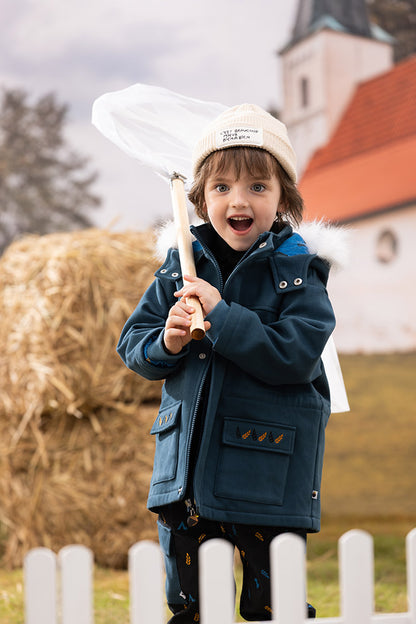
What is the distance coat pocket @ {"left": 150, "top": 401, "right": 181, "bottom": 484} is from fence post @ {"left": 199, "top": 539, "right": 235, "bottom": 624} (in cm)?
33

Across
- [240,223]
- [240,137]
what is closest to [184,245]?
[240,223]

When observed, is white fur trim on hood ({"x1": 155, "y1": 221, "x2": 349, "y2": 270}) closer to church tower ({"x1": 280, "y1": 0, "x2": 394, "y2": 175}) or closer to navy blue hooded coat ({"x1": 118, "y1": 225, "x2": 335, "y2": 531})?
navy blue hooded coat ({"x1": 118, "y1": 225, "x2": 335, "y2": 531})

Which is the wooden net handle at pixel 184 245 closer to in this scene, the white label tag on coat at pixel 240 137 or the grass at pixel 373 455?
the white label tag on coat at pixel 240 137

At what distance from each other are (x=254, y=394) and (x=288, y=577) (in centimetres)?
38

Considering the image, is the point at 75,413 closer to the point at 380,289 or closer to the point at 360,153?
the point at 380,289

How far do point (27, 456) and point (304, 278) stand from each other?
2.07 meters

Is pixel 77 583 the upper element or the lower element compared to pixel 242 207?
lower

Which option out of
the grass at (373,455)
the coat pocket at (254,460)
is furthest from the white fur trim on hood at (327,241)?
the grass at (373,455)

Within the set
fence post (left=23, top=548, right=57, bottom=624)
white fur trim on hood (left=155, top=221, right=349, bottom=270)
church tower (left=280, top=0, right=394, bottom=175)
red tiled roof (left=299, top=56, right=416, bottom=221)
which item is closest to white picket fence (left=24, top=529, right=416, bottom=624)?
fence post (left=23, top=548, right=57, bottom=624)

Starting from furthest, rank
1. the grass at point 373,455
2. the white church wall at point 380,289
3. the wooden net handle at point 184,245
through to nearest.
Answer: the white church wall at point 380,289, the grass at point 373,455, the wooden net handle at point 184,245

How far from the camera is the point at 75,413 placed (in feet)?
9.78

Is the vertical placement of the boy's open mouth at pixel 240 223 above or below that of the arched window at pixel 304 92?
below

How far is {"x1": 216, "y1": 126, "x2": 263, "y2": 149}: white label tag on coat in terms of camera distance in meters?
1.42

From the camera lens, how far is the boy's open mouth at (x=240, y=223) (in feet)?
4.67
